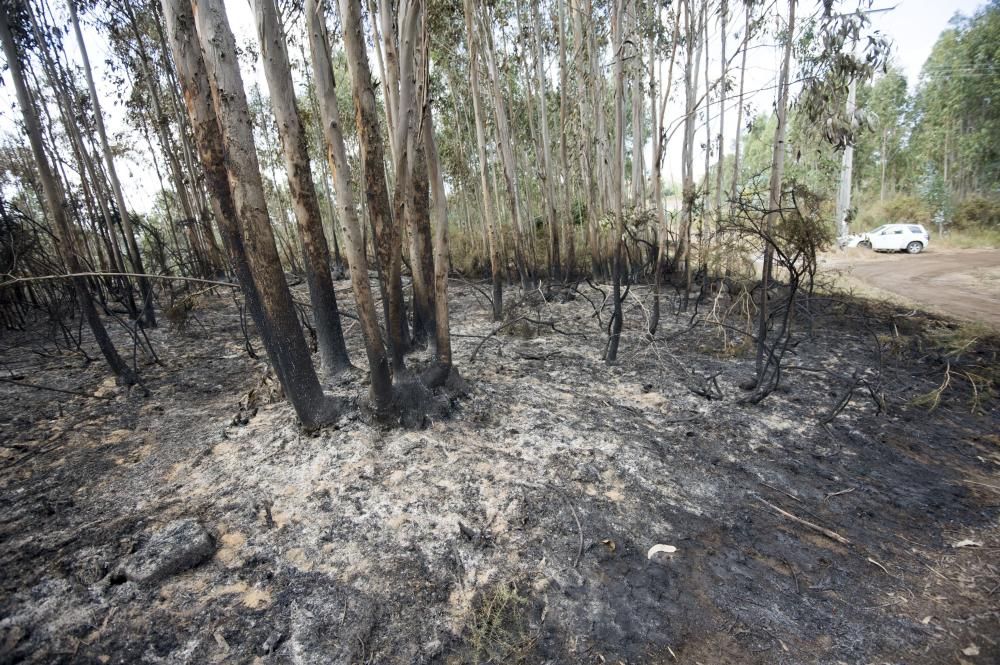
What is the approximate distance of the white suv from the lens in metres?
14.9

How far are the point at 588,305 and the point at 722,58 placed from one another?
5.25 m

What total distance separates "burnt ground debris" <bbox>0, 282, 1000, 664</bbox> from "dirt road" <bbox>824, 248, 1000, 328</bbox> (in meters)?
4.09

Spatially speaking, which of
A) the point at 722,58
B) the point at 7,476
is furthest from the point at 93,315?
the point at 722,58

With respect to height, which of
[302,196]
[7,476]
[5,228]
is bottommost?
[7,476]

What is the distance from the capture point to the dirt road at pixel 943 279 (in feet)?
22.9

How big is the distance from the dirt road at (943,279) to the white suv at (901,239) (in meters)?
0.38

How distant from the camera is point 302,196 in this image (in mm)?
3334

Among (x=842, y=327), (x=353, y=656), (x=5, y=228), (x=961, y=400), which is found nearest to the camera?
(x=353, y=656)

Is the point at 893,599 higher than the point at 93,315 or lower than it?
lower

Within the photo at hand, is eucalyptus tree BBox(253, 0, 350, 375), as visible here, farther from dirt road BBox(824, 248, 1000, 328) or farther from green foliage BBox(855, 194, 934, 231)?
green foliage BBox(855, 194, 934, 231)

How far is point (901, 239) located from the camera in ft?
49.5

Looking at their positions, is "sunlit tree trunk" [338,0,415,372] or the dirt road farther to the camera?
the dirt road

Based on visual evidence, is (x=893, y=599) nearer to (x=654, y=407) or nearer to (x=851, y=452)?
(x=851, y=452)

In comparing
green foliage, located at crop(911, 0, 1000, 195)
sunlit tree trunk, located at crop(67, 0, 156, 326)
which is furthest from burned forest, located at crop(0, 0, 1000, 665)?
green foliage, located at crop(911, 0, 1000, 195)
